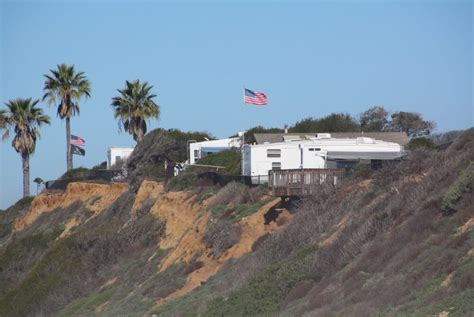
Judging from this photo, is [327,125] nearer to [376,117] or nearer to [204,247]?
[376,117]

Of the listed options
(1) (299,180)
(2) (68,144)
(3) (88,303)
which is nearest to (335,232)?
(1) (299,180)

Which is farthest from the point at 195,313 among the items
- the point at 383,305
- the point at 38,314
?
the point at 38,314

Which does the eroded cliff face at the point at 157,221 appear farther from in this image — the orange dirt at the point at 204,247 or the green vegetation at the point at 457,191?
the green vegetation at the point at 457,191

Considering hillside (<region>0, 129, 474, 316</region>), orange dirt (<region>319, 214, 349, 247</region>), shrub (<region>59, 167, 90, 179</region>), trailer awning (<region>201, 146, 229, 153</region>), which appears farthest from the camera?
shrub (<region>59, 167, 90, 179</region>)

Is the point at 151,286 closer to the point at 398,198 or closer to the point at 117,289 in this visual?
the point at 117,289

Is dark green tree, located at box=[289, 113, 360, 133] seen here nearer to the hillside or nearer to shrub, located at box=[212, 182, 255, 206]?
the hillside

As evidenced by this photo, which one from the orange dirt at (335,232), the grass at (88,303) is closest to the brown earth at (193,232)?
the grass at (88,303)

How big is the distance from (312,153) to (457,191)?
25.9 m

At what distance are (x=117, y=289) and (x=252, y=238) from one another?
6965 millimetres

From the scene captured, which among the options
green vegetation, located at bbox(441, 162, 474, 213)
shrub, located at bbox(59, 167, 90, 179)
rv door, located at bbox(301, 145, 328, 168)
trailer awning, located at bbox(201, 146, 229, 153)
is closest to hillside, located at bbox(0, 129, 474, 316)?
green vegetation, located at bbox(441, 162, 474, 213)

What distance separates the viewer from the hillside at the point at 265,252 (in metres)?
18.8

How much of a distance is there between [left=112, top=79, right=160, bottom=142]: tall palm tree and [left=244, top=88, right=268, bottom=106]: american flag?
84.5ft

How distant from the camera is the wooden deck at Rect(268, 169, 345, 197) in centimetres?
3478

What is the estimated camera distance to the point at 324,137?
5172cm
